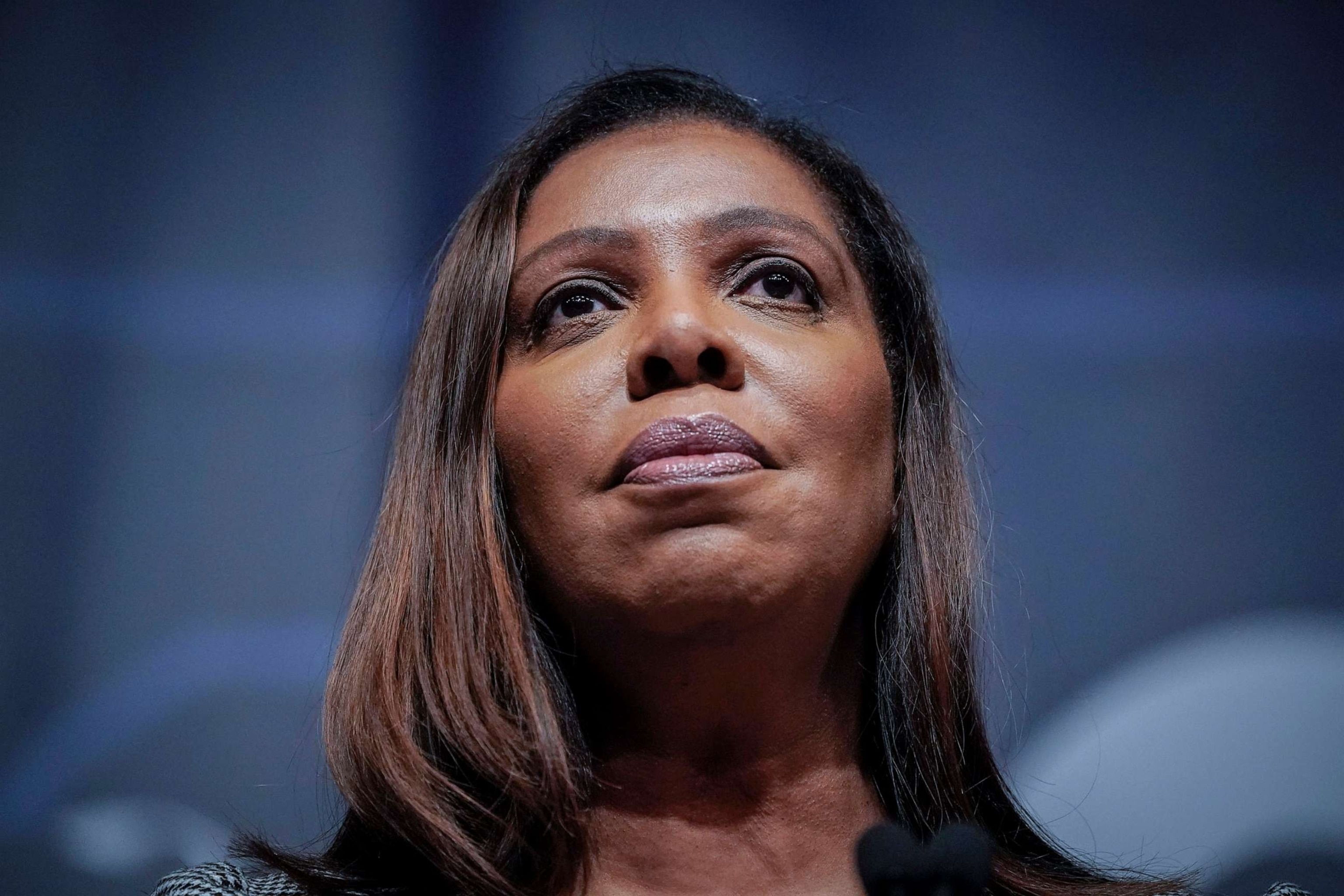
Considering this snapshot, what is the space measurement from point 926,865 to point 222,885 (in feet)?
2.33

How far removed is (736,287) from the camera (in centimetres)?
134

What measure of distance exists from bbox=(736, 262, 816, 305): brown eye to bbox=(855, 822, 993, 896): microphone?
2.18 feet

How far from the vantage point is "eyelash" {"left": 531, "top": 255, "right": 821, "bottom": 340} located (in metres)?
1.35

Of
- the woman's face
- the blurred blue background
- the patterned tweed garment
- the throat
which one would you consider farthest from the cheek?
the blurred blue background

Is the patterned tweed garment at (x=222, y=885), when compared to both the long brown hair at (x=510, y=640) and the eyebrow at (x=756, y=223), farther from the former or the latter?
the eyebrow at (x=756, y=223)

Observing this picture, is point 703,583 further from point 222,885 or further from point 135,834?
point 135,834

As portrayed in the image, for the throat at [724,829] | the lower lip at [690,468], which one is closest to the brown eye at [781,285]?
the lower lip at [690,468]

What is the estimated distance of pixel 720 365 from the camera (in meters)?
1.23

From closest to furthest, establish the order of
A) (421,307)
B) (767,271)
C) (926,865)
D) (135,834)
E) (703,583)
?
(926,865)
(703,583)
(767,271)
(135,834)
(421,307)

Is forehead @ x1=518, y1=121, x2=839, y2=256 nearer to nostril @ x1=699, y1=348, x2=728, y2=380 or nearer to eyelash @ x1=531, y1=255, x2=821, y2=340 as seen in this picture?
eyelash @ x1=531, y1=255, x2=821, y2=340

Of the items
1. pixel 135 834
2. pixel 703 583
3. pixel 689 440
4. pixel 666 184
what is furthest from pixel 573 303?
pixel 135 834

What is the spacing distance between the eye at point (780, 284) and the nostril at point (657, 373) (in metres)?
0.16

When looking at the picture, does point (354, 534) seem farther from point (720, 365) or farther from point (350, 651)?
point (720, 365)

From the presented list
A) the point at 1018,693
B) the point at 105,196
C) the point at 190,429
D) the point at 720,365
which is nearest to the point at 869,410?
the point at 720,365
